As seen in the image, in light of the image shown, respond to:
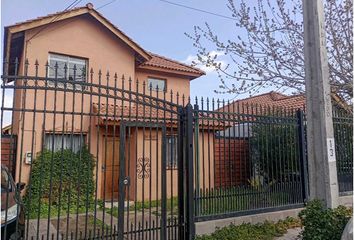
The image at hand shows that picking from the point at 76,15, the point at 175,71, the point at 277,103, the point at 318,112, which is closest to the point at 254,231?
the point at 318,112

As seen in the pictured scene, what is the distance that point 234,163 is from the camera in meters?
7.10

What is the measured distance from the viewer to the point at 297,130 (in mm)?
8000

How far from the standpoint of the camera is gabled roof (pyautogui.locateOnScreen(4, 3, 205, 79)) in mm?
11117

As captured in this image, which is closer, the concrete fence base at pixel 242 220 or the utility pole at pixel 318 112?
the utility pole at pixel 318 112

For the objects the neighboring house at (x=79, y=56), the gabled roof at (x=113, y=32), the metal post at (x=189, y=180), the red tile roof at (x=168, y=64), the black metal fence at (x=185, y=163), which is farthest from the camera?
the red tile roof at (x=168, y=64)

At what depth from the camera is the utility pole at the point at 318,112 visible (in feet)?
16.0

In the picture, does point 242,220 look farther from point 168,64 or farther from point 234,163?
point 168,64

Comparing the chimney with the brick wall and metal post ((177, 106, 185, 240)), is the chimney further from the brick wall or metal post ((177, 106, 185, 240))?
metal post ((177, 106, 185, 240))

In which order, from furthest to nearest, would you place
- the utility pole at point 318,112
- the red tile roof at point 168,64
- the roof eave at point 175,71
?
1. the red tile roof at point 168,64
2. the roof eave at point 175,71
3. the utility pole at point 318,112

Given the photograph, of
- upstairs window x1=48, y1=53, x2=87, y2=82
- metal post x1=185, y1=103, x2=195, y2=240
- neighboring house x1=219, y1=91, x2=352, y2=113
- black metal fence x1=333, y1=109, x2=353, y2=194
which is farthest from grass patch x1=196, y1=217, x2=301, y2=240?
upstairs window x1=48, y1=53, x2=87, y2=82

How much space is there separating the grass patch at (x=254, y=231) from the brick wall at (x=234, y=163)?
A: 91 centimetres

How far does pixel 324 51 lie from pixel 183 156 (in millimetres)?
3005

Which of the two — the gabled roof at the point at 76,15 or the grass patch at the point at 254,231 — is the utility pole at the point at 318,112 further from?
the gabled roof at the point at 76,15

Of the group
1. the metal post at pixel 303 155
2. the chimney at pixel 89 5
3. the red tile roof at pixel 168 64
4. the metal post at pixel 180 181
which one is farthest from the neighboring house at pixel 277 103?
the chimney at pixel 89 5
